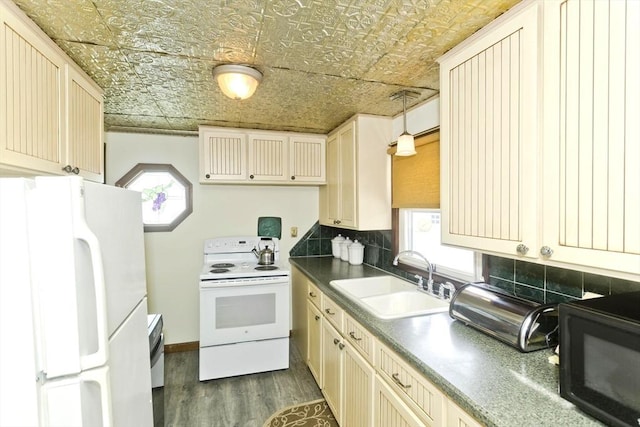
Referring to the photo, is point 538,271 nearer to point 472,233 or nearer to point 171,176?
point 472,233

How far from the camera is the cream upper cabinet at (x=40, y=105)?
1.12 meters

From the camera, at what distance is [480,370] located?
107 cm

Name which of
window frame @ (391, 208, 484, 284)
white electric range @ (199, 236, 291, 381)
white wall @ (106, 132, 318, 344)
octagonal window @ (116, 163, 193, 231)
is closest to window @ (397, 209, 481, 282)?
window frame @ (391, 208, 484, 284)

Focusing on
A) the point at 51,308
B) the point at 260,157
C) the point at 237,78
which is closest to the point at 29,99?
the point at 237,78

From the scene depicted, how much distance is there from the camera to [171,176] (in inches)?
122

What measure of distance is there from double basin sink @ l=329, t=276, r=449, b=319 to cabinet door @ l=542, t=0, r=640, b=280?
0.84m

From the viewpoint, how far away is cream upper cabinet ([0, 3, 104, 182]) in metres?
1.12

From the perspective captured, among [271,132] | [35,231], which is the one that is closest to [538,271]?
[35,231]

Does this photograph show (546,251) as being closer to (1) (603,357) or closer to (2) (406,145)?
(1) (603,357)

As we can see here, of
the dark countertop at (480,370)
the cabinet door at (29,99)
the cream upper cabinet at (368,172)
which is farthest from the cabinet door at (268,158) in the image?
the dark countertop at (480,370)

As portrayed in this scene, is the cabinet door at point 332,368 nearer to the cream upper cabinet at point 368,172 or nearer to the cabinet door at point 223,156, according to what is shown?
the cream upper cabinet at point 368,172

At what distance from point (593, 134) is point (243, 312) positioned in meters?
2.50

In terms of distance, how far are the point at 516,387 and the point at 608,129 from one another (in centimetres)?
80

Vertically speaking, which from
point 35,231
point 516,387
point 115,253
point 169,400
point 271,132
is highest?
point 271,132
